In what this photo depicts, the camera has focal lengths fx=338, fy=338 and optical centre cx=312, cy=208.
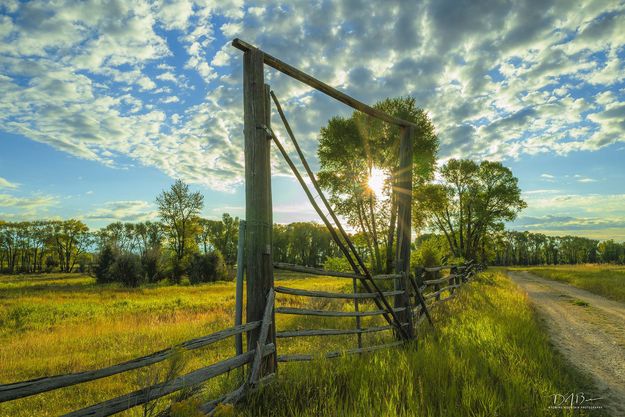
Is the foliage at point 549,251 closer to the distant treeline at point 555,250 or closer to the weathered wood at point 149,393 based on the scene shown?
the distant treeline at point 555,250

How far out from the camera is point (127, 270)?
29672 millimetres

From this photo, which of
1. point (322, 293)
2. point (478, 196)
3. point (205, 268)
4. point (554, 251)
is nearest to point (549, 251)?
point (554, 251)

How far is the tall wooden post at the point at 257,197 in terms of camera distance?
13.2 ft

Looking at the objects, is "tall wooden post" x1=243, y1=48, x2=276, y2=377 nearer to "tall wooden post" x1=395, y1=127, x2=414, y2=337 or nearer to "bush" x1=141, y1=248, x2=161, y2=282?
"tall wooden post" x1=395, y1=127, x2=414, y2=337

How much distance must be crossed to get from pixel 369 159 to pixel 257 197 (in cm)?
1622

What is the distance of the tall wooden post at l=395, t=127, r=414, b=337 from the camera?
7008mm

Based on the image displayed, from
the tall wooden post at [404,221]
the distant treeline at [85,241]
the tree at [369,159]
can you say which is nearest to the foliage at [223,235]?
the distant treeline at [85,241]

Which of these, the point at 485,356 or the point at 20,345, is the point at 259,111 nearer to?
the point at 485,356

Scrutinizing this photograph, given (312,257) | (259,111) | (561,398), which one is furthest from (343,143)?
(312,257)

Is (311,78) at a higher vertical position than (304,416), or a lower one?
higher

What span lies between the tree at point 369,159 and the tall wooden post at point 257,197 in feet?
51.0

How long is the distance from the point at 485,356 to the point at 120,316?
38.9 feet

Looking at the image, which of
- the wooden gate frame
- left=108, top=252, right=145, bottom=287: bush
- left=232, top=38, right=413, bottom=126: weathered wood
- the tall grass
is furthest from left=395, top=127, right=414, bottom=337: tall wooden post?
left=108, top=252, right=145, bottom=287: bush

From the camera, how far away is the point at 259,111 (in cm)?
430
